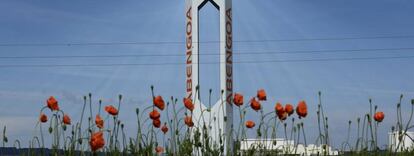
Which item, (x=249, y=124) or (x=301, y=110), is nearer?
(x=301, y=110)

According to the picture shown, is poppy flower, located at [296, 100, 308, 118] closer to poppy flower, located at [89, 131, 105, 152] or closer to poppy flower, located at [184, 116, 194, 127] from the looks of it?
poppy flower, located at [184, 116, 194, 127]

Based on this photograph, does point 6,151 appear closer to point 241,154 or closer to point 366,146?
point 241,154

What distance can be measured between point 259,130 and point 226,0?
7.69 m

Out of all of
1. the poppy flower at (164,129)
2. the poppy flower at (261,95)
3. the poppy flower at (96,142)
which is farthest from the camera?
the poppy flower at (164,129)

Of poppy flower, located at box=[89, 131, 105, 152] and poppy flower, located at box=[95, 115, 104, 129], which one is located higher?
poppy flower, located at box=[95, 115, 104, 129]

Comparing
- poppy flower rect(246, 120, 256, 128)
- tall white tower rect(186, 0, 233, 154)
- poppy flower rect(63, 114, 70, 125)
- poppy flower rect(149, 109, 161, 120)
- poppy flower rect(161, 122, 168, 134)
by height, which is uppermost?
tall white tower rect(186, 0, 233, 154)

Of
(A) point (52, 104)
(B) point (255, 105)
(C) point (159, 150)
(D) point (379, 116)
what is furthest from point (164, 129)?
(D) point (379, 116)

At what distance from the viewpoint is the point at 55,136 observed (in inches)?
138

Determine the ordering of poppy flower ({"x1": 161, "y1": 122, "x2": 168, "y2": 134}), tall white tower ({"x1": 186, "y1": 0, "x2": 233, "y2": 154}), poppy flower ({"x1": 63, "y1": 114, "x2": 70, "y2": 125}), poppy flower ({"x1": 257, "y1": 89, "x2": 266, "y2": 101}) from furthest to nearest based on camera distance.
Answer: tall white tower ({"x1": 186, "y1": 0, "x2": 233, "y2": 154}), poppy flower ({"x1": 161, "y1": 122, "x2": 168, "y2": 134}), poppy flower ({"x1": 257, "y1": 89, "x2": 266, "y2": 101}), poppy flower ({"x1": 63, "y1": 114, "x2": 70, "y2": 125})

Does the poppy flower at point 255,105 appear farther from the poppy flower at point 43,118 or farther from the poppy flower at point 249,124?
the poppy flower at point 43,118

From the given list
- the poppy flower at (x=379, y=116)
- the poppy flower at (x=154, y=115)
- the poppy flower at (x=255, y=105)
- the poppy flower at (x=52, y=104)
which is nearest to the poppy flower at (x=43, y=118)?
the poppy flower at (x=52, y=104)

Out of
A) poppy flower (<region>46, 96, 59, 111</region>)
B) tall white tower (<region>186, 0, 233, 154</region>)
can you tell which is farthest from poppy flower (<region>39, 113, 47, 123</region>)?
tall white tower (<region>186, 0, 233, 154</region>)

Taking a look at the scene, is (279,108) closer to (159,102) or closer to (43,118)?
(159,102)

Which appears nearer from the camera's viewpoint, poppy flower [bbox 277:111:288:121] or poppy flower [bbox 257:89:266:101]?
poppy flower [bbox 277:111:288:121]
